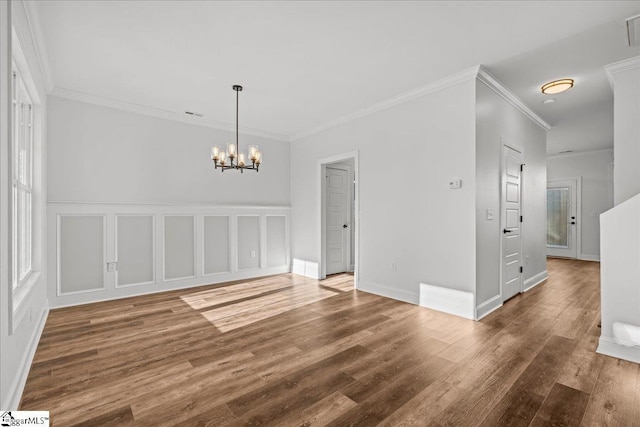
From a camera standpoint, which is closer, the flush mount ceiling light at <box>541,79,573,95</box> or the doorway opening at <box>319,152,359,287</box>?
the flush mount ceiling light at <box>541,79,573,95</box>

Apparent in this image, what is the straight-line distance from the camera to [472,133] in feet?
11.3

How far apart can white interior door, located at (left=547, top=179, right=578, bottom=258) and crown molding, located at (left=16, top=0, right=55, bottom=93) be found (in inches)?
419

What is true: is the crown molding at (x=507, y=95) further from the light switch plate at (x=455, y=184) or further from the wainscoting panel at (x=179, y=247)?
the wainscoting panel at (x=179, y=247)

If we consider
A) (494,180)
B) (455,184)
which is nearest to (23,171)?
(455,184)

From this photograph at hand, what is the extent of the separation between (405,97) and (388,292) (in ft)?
8.98

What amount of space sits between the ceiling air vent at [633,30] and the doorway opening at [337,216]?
3.65m

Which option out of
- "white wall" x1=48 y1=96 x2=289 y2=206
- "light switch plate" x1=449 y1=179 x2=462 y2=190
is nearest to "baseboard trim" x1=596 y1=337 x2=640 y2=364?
"light switch plate" x1=449 y1=179 x2=462 y2=190

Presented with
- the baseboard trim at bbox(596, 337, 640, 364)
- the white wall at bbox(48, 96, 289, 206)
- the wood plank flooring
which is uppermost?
the white wall at bbox(48, 96, 289, 206)

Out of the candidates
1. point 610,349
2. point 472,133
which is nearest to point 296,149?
point 472,133

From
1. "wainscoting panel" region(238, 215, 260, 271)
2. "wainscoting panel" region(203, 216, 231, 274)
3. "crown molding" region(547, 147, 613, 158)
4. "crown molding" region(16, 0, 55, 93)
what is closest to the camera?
"crown molding" region(16, 0, 55, 93)

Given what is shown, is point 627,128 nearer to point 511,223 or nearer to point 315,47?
point 511,223

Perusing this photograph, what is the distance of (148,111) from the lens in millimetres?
4594

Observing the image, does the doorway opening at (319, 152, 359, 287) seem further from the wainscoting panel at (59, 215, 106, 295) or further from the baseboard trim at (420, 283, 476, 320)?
the wainscoting panel at (59, 215, 106, 295)

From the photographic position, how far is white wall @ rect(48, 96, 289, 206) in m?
4.00
